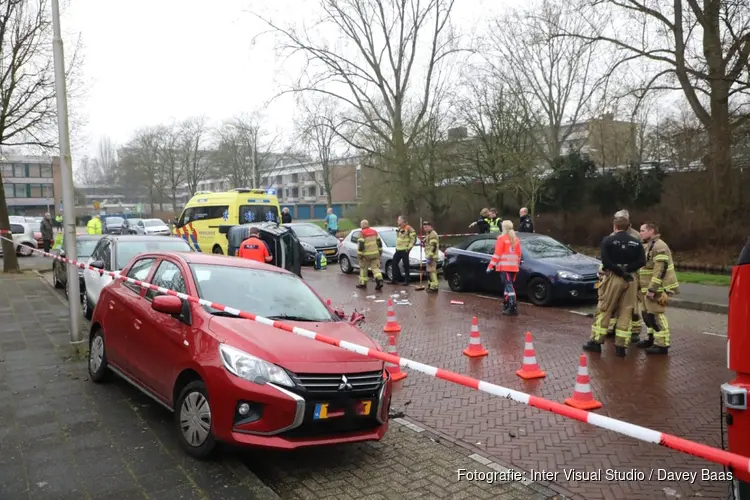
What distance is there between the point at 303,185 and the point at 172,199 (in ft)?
133

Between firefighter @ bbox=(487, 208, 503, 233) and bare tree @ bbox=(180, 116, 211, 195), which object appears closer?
firefighter @ bbox=(487, 208, 503, 233)

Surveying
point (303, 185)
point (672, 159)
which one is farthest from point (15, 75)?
point (303, 185)

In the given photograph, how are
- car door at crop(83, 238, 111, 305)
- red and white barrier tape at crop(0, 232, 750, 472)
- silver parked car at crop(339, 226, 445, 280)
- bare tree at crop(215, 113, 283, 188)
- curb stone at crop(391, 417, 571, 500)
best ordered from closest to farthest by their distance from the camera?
red and white barrier tape at crop(0, 232, 750, 472), curb stone at crop(391, 417, 571, 500), car door at crop(83, 238, 111, 305), silver parked car at crop(339, 226, 445, 280), bare tree at crop(215, 113, 283, 188)

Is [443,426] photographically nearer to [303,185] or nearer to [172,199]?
[172,199]

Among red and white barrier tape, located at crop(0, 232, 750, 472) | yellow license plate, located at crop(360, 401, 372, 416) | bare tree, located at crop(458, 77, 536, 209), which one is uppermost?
bare tree, located at crop(458, 77, 536, 209)

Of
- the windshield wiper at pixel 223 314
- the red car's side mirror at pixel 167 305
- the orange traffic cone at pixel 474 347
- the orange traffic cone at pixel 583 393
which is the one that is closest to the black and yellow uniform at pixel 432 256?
the orange traffic cone at pixel 474 347

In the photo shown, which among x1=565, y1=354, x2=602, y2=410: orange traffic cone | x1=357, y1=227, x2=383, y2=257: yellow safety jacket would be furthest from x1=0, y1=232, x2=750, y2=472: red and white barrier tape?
x1=357, y1=227, x2=383, y2=257: yellow safety jacket

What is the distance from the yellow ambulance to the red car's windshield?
13924 millimetres

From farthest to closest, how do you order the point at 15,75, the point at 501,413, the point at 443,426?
the point at 15,75 < the point at 501,413 < the point at 443,426

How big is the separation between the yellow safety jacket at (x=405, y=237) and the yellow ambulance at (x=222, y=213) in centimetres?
632

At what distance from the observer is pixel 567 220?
24203 millimetres

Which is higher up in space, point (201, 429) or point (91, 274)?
point (91, 274)

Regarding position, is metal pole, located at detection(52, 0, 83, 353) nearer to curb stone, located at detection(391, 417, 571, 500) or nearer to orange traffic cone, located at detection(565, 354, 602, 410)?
curb stone, located at detection(391, 417, 571, 500)

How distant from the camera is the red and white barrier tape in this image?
90.7 inches
